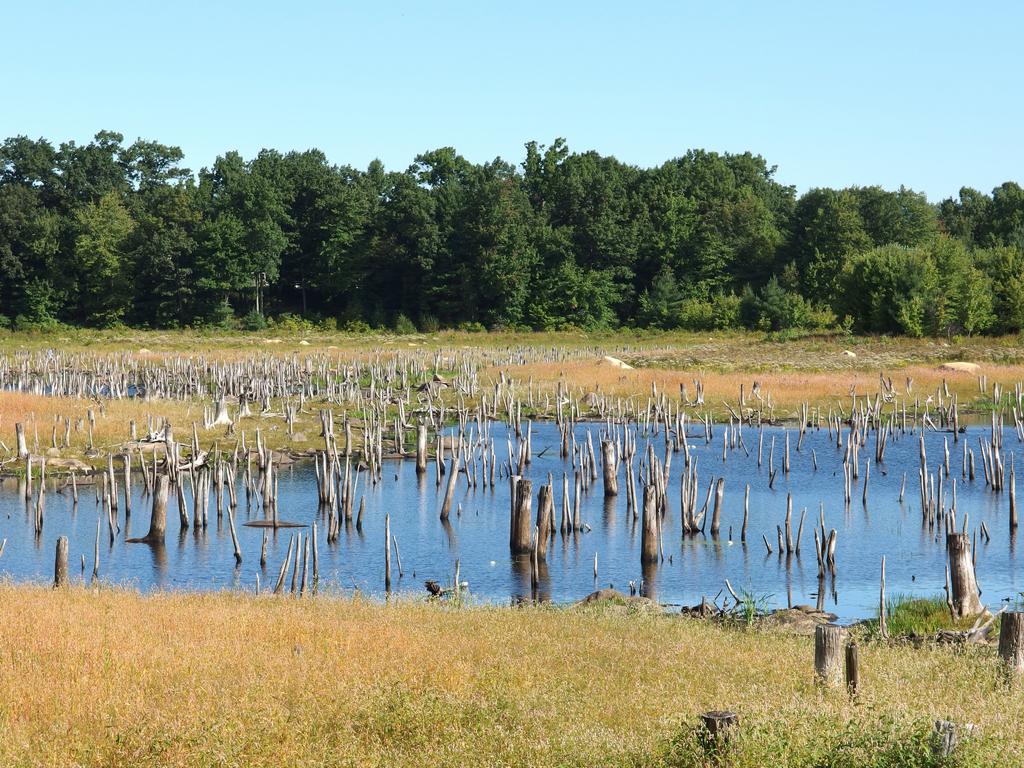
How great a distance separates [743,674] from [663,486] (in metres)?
15.5

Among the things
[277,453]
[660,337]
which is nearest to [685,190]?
[660,337]

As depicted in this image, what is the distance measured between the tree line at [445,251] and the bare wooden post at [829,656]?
304 feet

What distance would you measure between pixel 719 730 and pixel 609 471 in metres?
25.1

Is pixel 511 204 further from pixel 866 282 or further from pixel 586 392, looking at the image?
pixel 586 392

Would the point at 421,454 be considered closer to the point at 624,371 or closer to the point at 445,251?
the point at 624,371

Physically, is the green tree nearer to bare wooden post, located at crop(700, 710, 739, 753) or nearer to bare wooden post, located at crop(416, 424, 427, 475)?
bare wooden post, located at crop(416, 424, 427, 475)

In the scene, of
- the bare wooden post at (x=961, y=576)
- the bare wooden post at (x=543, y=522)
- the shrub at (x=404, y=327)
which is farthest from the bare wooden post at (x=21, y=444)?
the shrub at (x=404, y=327)

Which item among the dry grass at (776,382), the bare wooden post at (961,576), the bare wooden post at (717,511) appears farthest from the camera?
the dry grass at (776,382)

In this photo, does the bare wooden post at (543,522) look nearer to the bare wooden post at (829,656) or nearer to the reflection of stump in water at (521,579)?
the reflection of stump in water at (521,579)

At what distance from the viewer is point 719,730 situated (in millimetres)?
11836

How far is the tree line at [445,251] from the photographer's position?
116625 millimetres

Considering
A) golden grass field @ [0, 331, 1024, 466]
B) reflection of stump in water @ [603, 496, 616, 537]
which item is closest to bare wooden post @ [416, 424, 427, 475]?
golden grass field @ [0, 331, 1024, 466]

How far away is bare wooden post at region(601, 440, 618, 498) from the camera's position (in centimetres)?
3688

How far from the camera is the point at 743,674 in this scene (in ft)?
52.4
